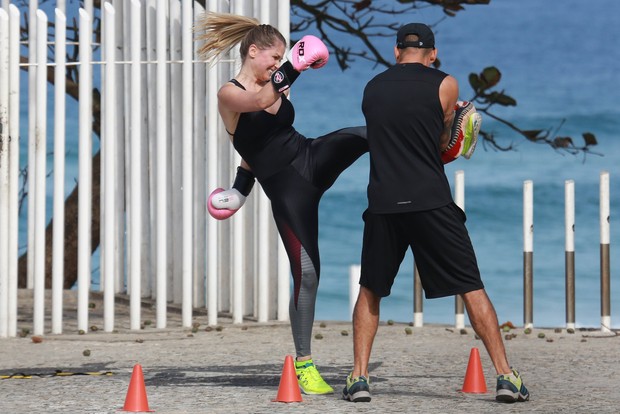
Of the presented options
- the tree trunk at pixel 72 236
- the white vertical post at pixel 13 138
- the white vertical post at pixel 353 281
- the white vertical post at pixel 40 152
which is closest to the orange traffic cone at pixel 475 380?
the white vertical post at pixel 353 281

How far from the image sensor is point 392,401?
616 cm

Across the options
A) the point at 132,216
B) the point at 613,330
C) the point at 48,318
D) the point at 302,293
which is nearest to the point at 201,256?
the point at 132,216

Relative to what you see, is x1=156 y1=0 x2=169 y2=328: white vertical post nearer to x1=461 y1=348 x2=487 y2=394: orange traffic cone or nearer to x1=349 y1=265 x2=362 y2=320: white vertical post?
x1=349 y1=265 x2=362 y2=320: white vertical post

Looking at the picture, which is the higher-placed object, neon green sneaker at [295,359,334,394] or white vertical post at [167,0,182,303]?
Answer: white vertical post at [167,0,182,303]

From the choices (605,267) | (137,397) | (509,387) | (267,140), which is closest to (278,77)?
(267,140)

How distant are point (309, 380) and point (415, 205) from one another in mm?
1175

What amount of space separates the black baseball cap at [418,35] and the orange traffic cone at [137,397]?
2.03m

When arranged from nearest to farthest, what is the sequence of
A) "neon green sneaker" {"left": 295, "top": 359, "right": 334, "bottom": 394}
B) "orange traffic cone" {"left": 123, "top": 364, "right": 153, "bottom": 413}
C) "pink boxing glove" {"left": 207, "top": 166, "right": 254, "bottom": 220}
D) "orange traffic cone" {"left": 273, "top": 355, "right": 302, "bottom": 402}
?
"orange traffic cone" {"left": 123, "top": 364, "right": 153, "bottom": 413} < "orange traffic cone" {"left": 273, "top": 355, "right": 302, "bottom": 402} < "neon green sneaker" {"left": 295, "top": 359, "right": 334, "bottom": 394} < "pink boxing glove" {"left": 207, "top": 166, "right": 254, "bottom": 220}

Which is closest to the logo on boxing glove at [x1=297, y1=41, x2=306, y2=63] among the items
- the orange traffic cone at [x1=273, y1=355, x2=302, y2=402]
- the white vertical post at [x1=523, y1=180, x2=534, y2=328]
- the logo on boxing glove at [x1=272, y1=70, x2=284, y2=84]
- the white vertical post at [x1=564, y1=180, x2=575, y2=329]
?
the logo on boxing glove at [x1=272, y1=70, x2=284, y2=84]

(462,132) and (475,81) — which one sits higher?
(475,81)

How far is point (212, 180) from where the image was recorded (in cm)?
991

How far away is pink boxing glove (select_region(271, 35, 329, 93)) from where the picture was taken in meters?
5.97

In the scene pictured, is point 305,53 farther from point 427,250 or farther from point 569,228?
point 569,228

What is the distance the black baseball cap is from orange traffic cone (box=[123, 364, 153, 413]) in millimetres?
2030
